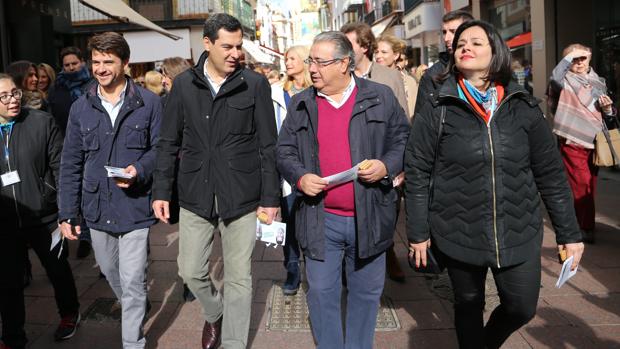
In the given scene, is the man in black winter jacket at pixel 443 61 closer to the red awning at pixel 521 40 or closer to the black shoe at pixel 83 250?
the black shoe at pixel 83 250

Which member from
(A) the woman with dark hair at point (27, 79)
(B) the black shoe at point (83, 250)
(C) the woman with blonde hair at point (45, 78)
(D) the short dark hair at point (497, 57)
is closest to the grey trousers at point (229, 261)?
(D) the short dark hair at point (497, 57)

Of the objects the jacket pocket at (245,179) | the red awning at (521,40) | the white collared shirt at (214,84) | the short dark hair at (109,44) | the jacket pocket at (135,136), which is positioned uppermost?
the red awning at (521,40)

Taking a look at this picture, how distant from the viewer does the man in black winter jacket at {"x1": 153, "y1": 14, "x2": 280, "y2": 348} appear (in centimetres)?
354

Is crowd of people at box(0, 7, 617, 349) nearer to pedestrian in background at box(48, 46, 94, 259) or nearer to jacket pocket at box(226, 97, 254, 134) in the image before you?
jacket pocket at box(226, 97, 254, 134)

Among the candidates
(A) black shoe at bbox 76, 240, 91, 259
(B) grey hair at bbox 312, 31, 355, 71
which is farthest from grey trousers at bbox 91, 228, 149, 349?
(A) black shoe at bbox 76, 240, 91, 259

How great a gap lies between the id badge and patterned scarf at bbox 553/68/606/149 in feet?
16.2

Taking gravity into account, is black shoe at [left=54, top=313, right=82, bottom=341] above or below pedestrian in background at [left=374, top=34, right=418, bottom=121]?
below

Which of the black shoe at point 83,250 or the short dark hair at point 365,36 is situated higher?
the short dark hair at point 365,36

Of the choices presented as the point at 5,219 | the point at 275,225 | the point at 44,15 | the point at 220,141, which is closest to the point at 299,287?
the point at 275,225

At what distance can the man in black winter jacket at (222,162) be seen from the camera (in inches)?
139

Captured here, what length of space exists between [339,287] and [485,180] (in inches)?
42.4

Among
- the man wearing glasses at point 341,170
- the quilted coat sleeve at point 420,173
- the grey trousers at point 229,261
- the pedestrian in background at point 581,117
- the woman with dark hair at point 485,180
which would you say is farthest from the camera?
the pedestrian in background at point 581,117

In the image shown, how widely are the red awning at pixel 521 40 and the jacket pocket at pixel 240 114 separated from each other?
11166mm

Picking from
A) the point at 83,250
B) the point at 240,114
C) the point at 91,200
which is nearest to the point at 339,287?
the point at 240,114
